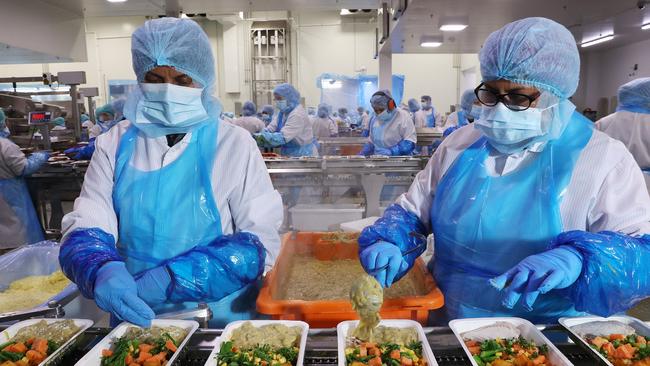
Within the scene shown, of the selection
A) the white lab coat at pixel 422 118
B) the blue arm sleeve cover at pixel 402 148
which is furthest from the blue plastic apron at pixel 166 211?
the white lab coat at pixel 422 118

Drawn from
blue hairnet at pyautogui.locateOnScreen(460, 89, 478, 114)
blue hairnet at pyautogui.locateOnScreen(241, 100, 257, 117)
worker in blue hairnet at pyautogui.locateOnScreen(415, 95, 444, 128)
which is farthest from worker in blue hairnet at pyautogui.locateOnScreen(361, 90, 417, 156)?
worker in blue hairnet at pyautogui.locateOnScreen(415, 95, 444, 128)

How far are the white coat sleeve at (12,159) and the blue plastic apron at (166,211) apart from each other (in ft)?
10.8

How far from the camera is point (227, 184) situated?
5.30 feet

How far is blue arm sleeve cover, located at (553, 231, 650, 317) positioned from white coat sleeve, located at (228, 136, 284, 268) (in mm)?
986

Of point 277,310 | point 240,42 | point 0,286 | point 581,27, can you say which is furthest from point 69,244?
point 240,42

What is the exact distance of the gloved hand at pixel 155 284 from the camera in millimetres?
1342

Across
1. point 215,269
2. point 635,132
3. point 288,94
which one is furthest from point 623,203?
point 288,94

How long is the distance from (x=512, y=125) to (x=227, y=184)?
1.02m

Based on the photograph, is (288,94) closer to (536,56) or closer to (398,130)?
(398,130)

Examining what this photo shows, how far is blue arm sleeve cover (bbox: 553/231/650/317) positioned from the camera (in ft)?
3.92

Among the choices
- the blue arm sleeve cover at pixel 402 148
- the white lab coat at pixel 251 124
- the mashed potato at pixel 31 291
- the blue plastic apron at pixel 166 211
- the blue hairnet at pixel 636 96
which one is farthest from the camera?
the white lab coat at pixel 251 124

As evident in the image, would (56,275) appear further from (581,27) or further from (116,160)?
(581,27)

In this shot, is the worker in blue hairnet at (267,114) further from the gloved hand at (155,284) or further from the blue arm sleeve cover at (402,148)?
the gloved hand at (155,284)

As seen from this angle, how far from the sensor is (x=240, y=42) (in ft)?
49.3
